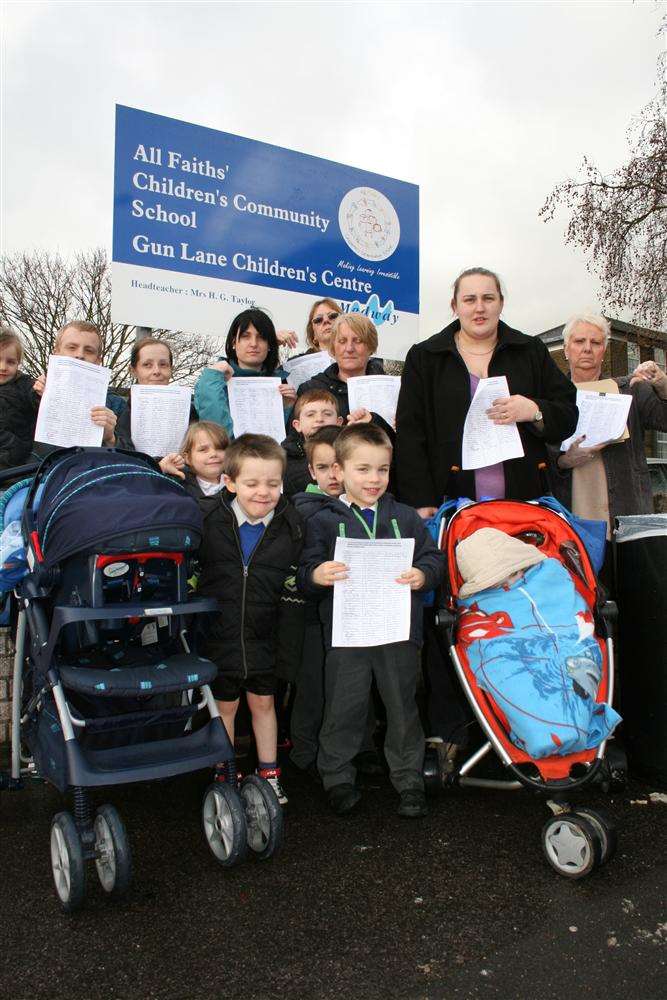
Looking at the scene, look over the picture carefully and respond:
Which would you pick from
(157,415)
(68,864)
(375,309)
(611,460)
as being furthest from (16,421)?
(375,309)

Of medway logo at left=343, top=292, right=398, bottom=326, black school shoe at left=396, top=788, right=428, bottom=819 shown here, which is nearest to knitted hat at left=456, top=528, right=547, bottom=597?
black school shoe at left=396, top=788, right=428, bottom=819

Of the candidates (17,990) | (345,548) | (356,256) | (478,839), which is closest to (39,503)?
(345,548)

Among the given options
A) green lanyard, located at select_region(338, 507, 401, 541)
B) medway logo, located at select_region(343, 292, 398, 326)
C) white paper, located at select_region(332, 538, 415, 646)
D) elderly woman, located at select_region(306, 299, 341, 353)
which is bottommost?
white paper, located at select_region(332, 538, 415, 646)

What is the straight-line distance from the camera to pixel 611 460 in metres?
4.51

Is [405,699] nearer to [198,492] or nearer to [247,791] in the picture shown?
[247,791]

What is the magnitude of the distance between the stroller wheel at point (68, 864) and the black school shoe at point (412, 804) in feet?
4.52

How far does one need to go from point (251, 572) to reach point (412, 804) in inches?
48.0

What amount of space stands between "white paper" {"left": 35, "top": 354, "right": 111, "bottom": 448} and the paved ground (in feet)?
5.84

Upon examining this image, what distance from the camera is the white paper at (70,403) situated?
3775 mm

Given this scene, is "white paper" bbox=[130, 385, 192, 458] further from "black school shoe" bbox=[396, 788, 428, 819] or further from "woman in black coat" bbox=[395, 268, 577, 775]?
"black school shoe" bbox=[396, 788, 428, 819]

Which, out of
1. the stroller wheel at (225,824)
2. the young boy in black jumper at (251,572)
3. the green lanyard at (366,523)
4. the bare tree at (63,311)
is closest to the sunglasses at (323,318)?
the young boy in black jumper at (251,572)

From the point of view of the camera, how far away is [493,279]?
3.93 m

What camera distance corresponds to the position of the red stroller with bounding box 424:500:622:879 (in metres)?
2.71

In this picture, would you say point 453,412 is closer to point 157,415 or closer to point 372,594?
point 372,594
